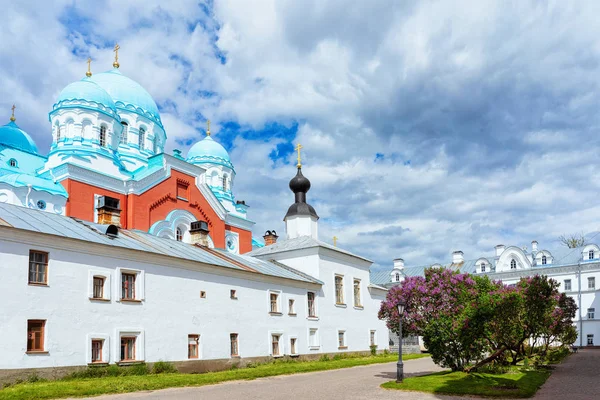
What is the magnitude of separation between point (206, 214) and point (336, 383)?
22.2 meters

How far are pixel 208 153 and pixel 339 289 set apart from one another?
22.8 meters

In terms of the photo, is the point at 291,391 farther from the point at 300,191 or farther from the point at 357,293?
the point at 300,191

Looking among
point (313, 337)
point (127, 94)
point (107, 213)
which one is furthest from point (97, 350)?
point (127, 94)

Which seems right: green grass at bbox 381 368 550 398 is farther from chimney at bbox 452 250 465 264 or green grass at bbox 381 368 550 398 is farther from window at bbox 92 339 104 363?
chimney at bbox 452 250 465 264

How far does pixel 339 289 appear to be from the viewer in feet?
108

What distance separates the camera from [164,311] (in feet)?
66.4

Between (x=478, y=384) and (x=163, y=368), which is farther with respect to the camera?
(x=163, y=368)

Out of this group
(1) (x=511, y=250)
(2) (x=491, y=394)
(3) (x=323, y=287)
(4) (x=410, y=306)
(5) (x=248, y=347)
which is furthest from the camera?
Answer: (1) (x=511, y=250)

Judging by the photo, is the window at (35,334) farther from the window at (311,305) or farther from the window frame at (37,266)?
the window at (311,305)

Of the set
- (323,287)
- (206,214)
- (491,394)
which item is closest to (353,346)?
(323,287)

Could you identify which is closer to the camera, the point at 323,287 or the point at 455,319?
the point at 455,319

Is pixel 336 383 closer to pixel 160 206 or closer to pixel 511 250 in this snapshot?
pixel 160 206

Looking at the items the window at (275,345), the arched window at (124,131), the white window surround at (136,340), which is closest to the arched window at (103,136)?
the arched window at (124,131)

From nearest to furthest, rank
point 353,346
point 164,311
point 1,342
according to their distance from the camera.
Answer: point 1,342, point 164,311, point 353,346
